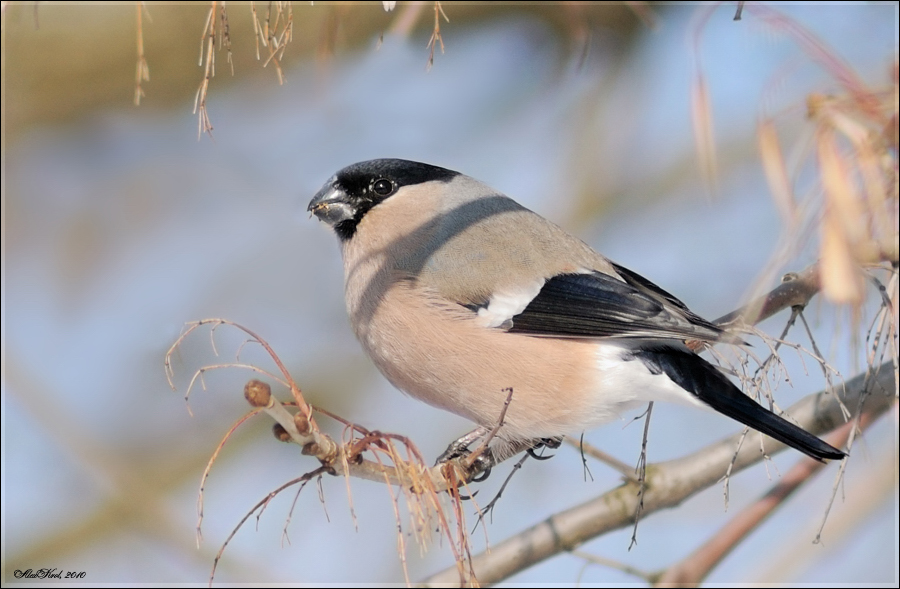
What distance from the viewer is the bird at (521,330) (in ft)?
→ 6.84

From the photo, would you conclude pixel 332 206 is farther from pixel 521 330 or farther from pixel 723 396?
pixel 723 396

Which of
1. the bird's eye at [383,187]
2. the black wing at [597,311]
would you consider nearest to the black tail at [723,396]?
the black wing at [597,311]

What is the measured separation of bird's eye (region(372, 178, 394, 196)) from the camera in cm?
262

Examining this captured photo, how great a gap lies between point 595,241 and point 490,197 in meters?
1.38

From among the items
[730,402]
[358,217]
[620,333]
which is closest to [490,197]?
[358,217]

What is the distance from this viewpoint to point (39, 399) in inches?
133

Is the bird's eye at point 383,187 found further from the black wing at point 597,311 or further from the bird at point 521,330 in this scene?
the black wing at point 597,311

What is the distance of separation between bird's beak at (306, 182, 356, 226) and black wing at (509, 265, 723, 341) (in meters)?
0.73

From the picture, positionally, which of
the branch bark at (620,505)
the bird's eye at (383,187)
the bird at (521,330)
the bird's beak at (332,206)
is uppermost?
the bird's eye at (383,187)

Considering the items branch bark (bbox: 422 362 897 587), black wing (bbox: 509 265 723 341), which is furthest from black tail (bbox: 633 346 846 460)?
branch bark (bbox: 422 362 897 587)

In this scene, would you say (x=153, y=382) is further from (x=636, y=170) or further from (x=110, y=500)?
(x=636, y=170)

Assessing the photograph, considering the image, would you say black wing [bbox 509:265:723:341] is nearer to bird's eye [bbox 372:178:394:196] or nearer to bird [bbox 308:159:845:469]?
bird [bbox 308:159:845:469]

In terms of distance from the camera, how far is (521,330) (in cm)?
216

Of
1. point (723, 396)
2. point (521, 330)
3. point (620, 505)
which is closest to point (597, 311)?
point (521, 330)
